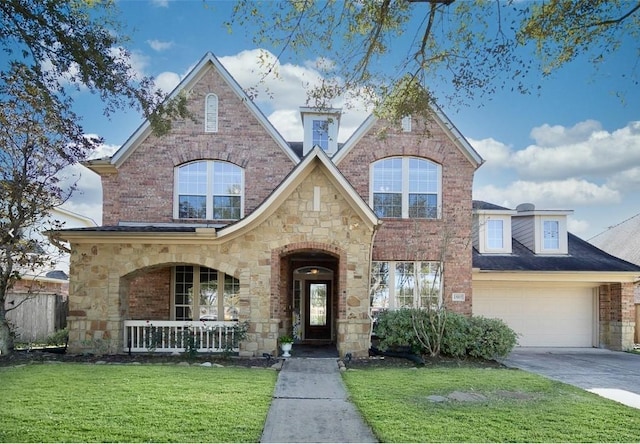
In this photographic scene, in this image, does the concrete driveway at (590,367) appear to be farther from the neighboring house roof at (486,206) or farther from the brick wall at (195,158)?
the brick wall at (195,158)

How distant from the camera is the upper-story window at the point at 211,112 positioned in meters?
15.2

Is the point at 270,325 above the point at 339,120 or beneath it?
beneath

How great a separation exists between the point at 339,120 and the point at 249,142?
11.9ft

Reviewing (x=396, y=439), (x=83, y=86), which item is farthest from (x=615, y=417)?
(x=83, y=86)

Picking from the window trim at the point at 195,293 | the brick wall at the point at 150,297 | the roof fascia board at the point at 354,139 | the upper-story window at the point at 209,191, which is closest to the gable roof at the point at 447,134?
the roof fascia board at the point at 354,139

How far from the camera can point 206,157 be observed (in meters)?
15.1

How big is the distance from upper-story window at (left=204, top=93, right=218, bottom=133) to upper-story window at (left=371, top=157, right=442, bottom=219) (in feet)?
16.7

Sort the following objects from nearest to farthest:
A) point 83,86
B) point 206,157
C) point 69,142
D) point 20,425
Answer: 1. point 20,425
2. point 83,86
3. point 69,142
4. point 206,157

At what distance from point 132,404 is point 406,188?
10.5 metres

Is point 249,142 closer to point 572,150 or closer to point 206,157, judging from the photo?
point 206,157

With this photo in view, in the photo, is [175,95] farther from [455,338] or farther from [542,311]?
[542,311]

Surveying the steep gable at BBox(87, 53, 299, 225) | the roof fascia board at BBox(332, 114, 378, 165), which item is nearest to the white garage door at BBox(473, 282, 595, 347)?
the roof fascia board at BBox(332, 114, 378, 165)

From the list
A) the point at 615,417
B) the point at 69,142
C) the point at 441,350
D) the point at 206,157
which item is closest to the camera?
the point at 615,417

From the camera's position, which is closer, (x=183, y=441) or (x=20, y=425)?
(x=183, y=441)
